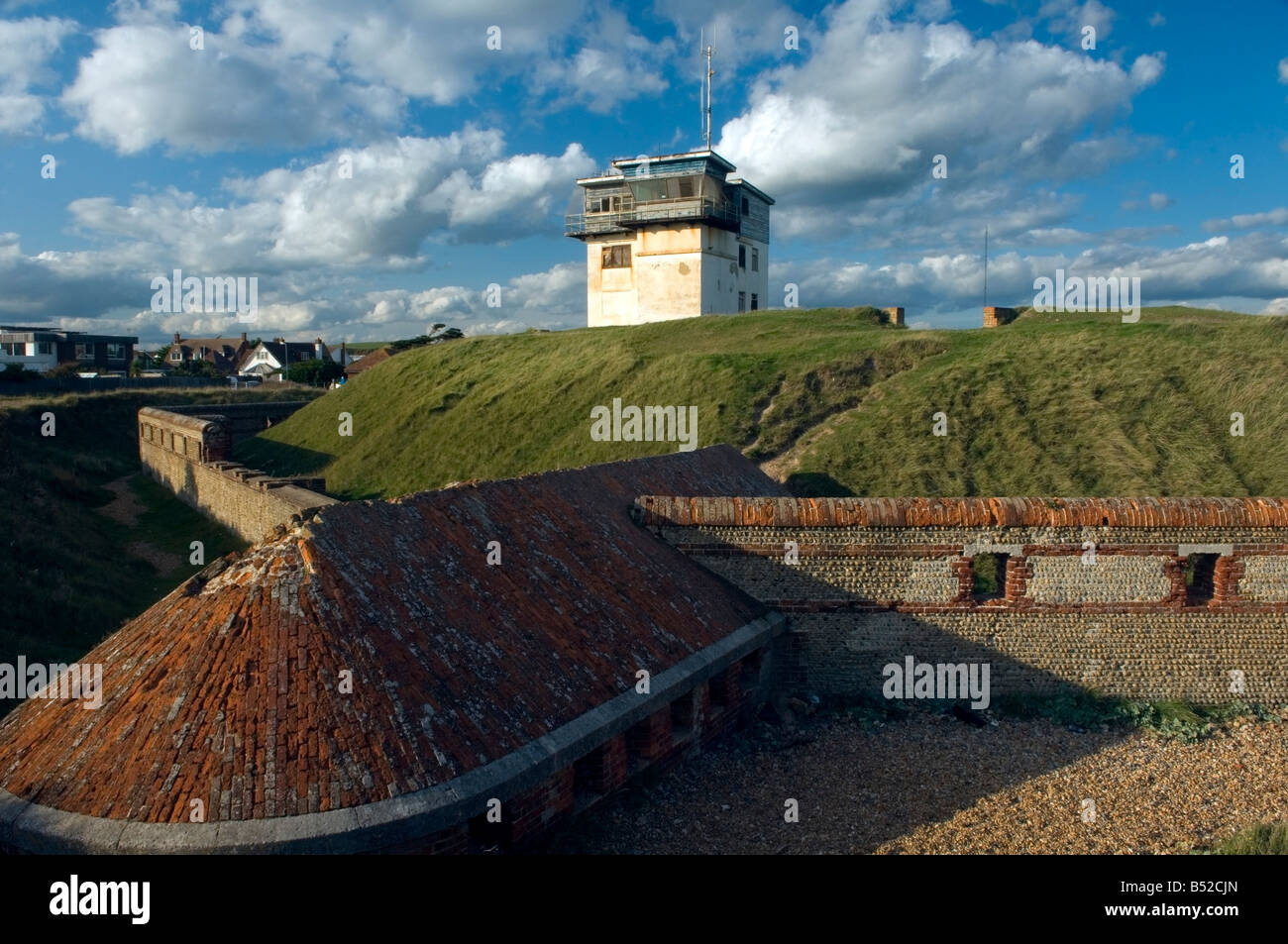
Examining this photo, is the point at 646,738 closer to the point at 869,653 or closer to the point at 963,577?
the point at 869,653

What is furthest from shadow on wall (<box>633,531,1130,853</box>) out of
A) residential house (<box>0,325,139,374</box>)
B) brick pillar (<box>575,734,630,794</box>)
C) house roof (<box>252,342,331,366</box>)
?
house roof (<box>252,342,331,366</box>)

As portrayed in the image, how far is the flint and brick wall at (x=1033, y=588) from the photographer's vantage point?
11969 millimetres

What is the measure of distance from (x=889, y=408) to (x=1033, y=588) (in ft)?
49.9

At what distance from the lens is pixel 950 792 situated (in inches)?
381

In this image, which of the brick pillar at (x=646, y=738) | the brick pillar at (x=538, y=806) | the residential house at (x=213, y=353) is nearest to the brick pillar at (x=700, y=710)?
the brick pillar at (x=646, y=738)

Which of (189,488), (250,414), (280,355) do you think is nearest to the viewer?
(189,488)

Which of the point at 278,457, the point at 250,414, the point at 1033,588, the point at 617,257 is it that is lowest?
the point at 1033,588

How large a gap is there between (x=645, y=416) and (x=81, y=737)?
81.1ft

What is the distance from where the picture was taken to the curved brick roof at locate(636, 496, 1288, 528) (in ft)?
38.9

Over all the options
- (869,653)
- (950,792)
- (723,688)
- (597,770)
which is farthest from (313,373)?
(950,792)

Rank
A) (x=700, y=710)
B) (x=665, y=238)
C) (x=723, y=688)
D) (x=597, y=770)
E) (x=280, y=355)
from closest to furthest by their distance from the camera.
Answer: (x=597, y=770) → (x=700, y=710) → (x=723, y=688) → (x=665, y=238) → (x=280, y=355)

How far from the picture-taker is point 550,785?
307 inches

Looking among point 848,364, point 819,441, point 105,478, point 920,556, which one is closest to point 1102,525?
point 920,556
